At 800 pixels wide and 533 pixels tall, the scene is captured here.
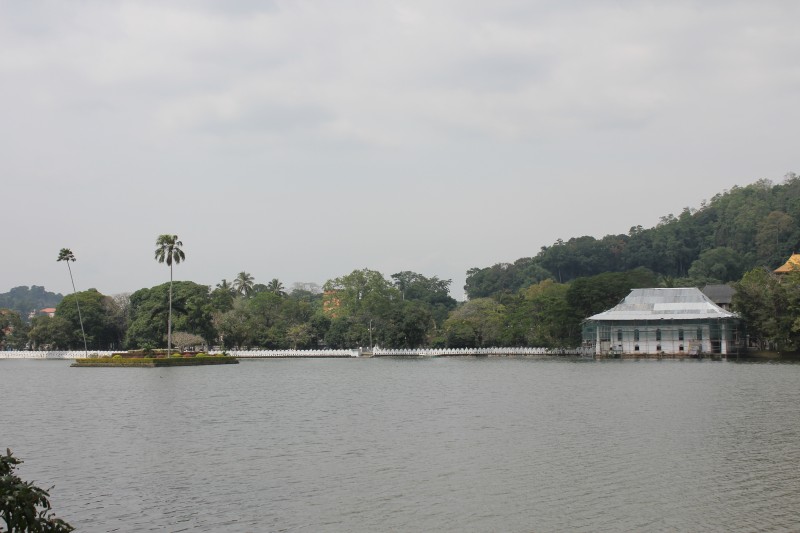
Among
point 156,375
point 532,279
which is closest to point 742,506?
point 156,375

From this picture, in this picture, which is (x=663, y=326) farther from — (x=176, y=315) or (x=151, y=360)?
(x=176, y=315)

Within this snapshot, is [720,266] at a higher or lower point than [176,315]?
higher

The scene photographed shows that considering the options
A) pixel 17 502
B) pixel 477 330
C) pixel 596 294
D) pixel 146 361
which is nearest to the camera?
pixel 17 502

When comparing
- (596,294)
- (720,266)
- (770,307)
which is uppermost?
(720,266)

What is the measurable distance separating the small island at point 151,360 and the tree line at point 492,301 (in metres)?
9.40

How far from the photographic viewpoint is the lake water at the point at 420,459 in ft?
57.8

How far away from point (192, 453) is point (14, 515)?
15.6 metres

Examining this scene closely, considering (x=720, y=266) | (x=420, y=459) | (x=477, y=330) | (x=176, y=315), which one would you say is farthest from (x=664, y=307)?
(x=420, y=459)

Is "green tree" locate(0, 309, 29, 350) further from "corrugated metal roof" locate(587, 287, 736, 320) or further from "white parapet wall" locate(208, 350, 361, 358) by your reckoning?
"corrugated metal roof" locate(587, 287, 736, 320)

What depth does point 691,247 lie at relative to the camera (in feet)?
573

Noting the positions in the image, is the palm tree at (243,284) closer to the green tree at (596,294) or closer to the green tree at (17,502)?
the green tree at (596,294)

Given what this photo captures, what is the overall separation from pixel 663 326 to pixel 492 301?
37201 millimetres

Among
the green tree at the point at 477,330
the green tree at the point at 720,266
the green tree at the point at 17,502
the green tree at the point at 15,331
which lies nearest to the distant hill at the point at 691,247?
the green tree at the point at 720,266

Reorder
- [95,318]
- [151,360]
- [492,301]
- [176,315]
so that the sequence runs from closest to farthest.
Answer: [151,360], [176,315], [95,318], [492,301]
